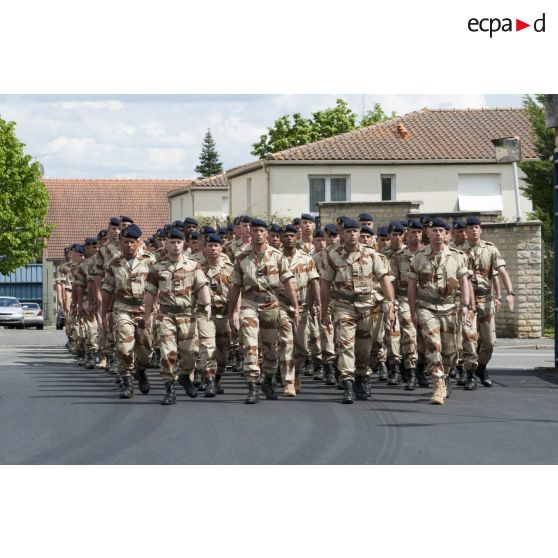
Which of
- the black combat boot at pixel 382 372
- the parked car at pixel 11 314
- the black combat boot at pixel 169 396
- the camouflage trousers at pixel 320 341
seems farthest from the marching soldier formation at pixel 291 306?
the parked car at pixel 11 314

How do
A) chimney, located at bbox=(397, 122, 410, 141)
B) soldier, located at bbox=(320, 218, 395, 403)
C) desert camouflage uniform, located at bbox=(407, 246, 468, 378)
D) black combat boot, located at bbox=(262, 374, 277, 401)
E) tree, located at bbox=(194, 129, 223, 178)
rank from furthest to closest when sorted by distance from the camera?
tree, located at bbox=(194, 129, 223, 178) < chimney, located at bbox=(397, 122, 410, 141) < black combat boot, located at bbox=(262, 374, 277, 401) < desert camouflage uniform, located at bbox=(407, 246, 468, 378) < soldier, located at bbox=(320, 218, 395, 403)

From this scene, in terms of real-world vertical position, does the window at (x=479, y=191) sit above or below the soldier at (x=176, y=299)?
above

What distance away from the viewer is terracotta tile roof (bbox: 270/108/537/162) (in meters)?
51.2

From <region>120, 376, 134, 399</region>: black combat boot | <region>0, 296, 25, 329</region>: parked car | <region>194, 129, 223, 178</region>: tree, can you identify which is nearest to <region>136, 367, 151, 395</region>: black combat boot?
<region>120, 376, 134, 399</region>: black combat boot

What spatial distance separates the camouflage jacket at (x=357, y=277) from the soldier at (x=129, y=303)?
2264mm

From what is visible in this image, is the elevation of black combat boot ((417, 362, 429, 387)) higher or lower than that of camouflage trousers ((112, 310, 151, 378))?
lower

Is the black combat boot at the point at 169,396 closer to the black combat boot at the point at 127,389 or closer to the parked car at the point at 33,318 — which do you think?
the black combat boot at the point at 127,389

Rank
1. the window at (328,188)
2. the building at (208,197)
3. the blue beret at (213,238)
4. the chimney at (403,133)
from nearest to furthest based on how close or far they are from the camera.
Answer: the blue beret at (213,238) < the window at (328,188) < the chimney at (403,133) < the building at (208,197)

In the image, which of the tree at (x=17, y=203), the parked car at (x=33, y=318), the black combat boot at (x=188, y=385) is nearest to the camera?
the black combat boot at (x=188, y=385)

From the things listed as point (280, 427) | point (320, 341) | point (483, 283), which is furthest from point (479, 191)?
point (280, 427)

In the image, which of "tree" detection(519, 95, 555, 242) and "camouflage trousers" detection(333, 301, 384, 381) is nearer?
"camouflage trousers" detection(333, 301, 384, 381)

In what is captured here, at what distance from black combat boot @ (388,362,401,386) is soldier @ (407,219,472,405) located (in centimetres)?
230

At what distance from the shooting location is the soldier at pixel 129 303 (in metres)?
15.0

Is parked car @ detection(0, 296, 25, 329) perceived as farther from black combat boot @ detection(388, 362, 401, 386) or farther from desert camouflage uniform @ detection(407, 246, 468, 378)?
desert camouflage uniform @ detection(407, 246, 468, 378)
